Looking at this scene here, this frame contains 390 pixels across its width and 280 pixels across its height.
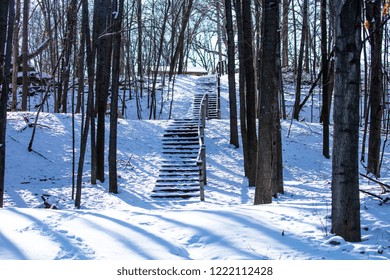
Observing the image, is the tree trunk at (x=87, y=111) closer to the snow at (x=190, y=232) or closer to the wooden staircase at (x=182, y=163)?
the snow at (x=190, y=232)

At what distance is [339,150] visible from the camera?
4.20 m

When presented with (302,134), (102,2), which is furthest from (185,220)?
(302,134)

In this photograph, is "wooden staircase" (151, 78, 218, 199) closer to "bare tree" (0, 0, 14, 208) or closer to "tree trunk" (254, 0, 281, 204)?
"tree trunk" (254, 0, 281, 204)

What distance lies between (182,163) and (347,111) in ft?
33.1

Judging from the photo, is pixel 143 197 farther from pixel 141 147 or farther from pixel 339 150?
pixel 339 150

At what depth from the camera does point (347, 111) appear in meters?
4.12

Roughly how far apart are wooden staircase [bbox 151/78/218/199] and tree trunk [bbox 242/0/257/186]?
1473 mm

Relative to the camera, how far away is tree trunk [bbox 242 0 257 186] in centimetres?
1082

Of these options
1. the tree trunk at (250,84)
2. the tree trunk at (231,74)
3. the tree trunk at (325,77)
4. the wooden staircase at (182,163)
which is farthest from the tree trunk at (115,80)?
the tree trunk at (325,77)

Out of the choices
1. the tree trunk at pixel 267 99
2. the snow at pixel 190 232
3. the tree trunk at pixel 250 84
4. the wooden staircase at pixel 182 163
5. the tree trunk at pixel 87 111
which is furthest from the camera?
the wooden staircase at pixel 182 163

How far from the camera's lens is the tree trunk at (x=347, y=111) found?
4.09 meters

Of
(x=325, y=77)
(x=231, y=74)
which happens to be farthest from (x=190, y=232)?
(x=325, y=77)

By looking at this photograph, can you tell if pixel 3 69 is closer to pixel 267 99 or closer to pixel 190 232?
pixel 267 99

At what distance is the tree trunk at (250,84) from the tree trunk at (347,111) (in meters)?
6.88
